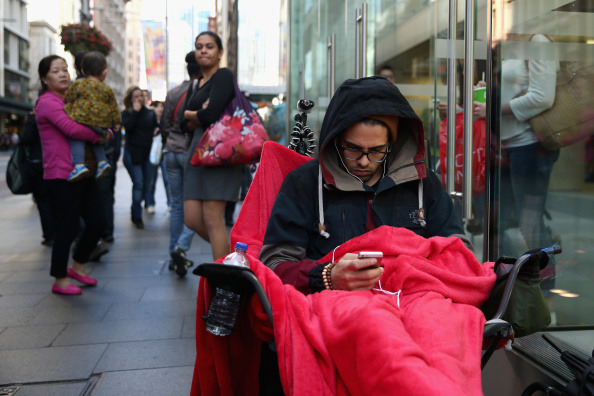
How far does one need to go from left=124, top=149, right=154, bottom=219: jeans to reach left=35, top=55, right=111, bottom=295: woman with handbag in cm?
390

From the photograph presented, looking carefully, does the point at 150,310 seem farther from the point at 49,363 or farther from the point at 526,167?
the point at 526,167

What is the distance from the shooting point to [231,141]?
175 inches

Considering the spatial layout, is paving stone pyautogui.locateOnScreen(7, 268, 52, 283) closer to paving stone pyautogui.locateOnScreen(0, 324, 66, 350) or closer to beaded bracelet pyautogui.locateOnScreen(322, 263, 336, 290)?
paving stone pyautogui.locateOnScreen(0, 324, 66, 350)

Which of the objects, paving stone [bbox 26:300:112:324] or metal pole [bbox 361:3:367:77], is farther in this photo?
metal pole [bbox 361:3:367:77]

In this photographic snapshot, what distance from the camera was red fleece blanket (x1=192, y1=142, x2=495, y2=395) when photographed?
5.03 ft

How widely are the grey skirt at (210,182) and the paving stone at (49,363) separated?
1301mm

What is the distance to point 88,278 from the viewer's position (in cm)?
536

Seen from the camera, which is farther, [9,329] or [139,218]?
[139,218]

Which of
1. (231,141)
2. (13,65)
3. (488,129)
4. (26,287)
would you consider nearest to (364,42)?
(231,141)

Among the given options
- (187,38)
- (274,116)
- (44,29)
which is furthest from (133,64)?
(274,116)

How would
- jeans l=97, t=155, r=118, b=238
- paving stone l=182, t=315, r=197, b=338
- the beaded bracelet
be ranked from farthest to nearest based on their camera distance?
jeans l=97, t=155, r=118, b=238, paving stone l=182, t=315, r=197, b=338, the beaded bracelet

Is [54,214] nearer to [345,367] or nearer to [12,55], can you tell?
[345,367]

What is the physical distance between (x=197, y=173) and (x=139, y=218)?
4.64 m

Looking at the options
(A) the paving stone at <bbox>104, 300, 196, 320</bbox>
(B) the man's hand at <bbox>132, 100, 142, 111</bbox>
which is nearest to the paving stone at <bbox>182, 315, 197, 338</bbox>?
(A) the paving stone at <bbox>104, 300, 196, 320</bbox>
